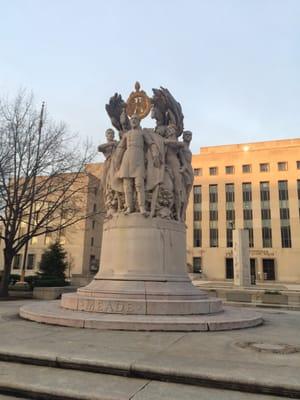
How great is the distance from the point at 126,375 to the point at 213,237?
5591 centimetres

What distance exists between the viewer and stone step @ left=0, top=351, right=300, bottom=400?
404 centimetres

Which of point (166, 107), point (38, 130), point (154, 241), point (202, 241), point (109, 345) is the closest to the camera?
point (109, 345)

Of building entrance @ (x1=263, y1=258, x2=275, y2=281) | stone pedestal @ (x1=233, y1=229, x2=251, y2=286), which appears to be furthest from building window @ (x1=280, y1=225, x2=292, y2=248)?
stone pedestal @ (x1=233, y1=229, x2=251, y2=286)

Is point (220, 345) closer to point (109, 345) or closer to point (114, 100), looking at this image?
point (109, 345)

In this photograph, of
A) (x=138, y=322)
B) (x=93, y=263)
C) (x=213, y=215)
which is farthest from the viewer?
(x=93, y=263)

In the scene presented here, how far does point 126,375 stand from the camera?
4.55 meters

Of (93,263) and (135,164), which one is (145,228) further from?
(93,263)

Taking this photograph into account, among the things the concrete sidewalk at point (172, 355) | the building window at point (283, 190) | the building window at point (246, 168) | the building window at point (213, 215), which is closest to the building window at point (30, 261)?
the building window at point (213, 215)

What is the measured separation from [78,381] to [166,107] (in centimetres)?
1030

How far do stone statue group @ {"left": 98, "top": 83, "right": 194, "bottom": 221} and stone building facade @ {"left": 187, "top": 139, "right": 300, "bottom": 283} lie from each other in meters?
42.0

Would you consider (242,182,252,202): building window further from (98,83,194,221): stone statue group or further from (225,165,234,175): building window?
(98,83,194,221): stone statue group

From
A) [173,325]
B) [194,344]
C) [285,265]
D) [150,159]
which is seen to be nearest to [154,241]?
[150,159]

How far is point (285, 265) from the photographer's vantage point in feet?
173

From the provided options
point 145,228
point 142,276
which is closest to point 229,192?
point 145,228
